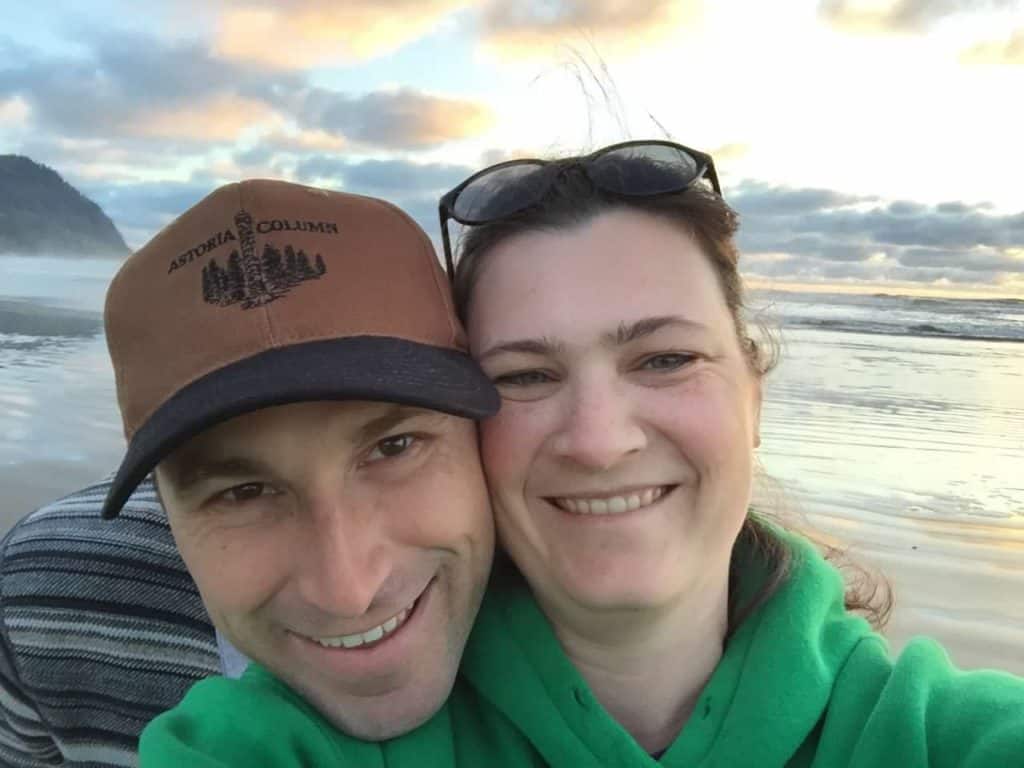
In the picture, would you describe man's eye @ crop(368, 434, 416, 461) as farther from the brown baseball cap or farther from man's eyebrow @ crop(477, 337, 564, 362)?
man's eyebrow @ crop(477, 337, 564, 362)

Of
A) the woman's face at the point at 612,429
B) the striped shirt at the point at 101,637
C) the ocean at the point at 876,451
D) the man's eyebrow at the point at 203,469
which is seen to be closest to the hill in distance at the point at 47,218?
the ocean at the point at 876,451

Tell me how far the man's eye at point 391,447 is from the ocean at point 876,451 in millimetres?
1065

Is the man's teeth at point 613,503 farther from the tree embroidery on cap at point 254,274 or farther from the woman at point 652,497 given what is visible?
the tree embroidery on cap at point 254,274

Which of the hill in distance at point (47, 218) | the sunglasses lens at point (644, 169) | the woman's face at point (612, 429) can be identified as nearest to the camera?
the woman's face at point (612, 429)

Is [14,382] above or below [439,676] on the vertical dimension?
below

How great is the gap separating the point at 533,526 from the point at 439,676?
35cm

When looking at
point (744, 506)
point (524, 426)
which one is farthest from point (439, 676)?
point (744, 506)

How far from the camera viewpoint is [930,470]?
23.7 feet

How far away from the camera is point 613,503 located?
1.82 meters

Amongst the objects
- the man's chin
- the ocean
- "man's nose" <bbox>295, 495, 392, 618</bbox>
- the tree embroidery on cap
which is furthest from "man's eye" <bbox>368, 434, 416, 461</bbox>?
the ocean

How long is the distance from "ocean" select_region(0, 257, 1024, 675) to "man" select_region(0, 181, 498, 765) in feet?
3.44

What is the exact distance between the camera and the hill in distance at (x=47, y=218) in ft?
90.9

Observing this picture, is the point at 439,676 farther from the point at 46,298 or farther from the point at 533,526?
the point at 46,298

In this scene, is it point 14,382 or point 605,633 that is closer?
point 605,633
